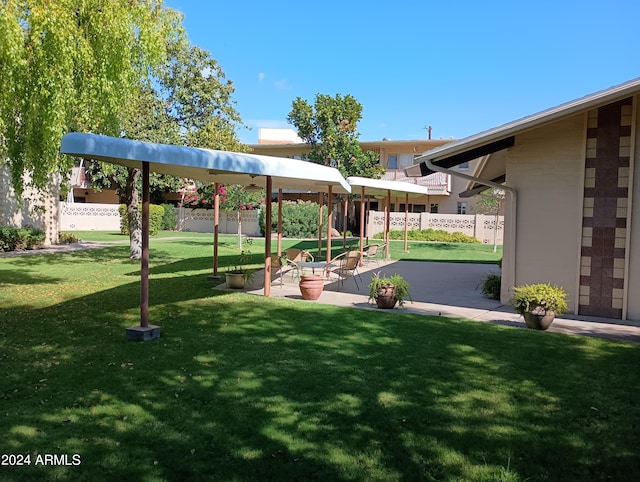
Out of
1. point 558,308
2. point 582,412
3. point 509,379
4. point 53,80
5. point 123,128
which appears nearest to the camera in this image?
point 582,412

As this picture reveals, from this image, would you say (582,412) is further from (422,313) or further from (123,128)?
(123,128)

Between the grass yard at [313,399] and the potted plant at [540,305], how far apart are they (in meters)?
0.38

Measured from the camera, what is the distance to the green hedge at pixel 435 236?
101 ft

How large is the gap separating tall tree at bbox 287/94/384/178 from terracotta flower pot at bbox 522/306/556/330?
2150cm

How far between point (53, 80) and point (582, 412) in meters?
10.0

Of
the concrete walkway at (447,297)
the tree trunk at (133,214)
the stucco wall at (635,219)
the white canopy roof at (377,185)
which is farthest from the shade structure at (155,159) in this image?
the tree trunk at (133,214)

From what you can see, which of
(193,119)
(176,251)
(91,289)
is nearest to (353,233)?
(193,119)

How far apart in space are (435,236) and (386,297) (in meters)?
23.2

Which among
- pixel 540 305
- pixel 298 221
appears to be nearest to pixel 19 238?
pixel 298 221

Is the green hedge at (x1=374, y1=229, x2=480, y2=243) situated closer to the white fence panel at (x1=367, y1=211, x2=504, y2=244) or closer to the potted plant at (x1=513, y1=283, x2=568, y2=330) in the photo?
the white fence panel at (x1=367, y1=211, x2=504, y2=244)

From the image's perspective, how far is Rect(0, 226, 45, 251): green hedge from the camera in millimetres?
19328

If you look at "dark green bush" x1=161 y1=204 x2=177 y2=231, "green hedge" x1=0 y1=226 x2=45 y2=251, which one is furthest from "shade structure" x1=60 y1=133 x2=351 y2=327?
"dark green bush" x1=161 y1=204 x2=177 y2=231

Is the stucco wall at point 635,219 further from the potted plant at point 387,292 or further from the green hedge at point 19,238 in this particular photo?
the green hedge at point 19,238

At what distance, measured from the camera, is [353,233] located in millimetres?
39906
